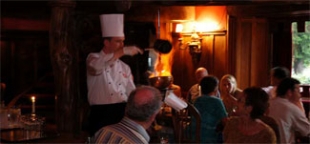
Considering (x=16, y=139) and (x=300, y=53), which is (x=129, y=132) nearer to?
(x=16, y=139)

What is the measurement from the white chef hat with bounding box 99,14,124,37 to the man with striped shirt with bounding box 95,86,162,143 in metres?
1.85

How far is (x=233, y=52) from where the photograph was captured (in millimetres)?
6992

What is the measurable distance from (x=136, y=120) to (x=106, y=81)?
5.81 ft

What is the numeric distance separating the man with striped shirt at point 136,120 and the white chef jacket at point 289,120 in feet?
6.39

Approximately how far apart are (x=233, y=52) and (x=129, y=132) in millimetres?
4973

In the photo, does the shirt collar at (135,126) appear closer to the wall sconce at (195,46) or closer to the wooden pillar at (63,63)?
the wooden pillar at (63,63)

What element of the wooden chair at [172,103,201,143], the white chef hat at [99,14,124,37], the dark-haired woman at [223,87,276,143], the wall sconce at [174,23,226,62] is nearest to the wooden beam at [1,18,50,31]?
the wall sconce at [174,23,226,62]

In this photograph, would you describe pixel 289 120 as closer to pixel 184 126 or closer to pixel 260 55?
pixel 184 126

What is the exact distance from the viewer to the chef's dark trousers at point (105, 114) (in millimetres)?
3998

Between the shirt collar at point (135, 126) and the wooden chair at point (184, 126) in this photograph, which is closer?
the shirt collar at point (135, 126)

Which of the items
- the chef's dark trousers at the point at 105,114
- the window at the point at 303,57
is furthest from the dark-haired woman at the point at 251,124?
the window at the point at 303,57

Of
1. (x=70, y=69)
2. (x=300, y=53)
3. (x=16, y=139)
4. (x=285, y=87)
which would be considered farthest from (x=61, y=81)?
(x=300, y=53)

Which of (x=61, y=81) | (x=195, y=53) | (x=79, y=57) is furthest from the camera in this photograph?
(x=195, y=53)

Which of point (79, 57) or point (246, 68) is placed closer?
point (79, 57)
